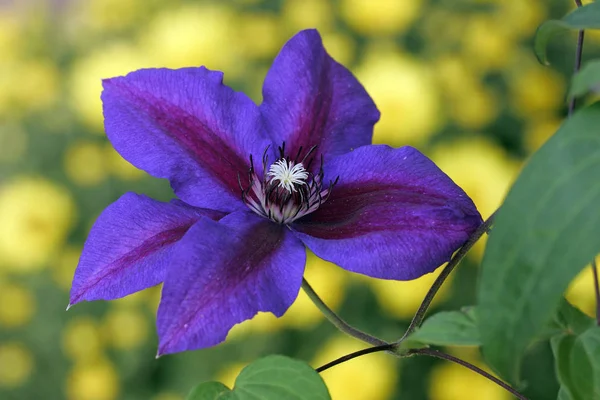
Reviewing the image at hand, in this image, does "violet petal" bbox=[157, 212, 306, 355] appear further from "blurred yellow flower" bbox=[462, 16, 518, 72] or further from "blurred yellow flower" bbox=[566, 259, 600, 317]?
"blurred yellow flower" bbox=[462, 16, 518, 72]

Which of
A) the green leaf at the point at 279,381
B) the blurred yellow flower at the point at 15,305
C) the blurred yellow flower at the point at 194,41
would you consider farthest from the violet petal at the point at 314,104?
the blurred yellow flower at the point at 15,305

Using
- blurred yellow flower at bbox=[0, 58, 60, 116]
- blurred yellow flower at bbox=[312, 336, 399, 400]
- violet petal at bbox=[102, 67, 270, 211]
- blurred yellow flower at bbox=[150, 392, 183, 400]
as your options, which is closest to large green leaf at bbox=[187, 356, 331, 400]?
violet petal at bbox=[102, 67, 270, 211]

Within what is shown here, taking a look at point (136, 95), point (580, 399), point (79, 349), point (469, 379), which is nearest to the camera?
point (580, 399)

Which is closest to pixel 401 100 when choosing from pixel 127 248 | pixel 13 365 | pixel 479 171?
pixel 479 171

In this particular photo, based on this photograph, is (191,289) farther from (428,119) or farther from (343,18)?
(343,18)

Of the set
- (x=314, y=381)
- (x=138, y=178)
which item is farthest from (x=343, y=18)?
(x=314, y=381)

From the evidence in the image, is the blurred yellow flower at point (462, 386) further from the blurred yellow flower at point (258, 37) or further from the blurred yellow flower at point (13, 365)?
the blurred yellow flower at point (13, 365)

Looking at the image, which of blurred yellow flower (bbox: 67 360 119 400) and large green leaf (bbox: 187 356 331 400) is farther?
blurred yellow flower (bbox: 67 360 119 400)
